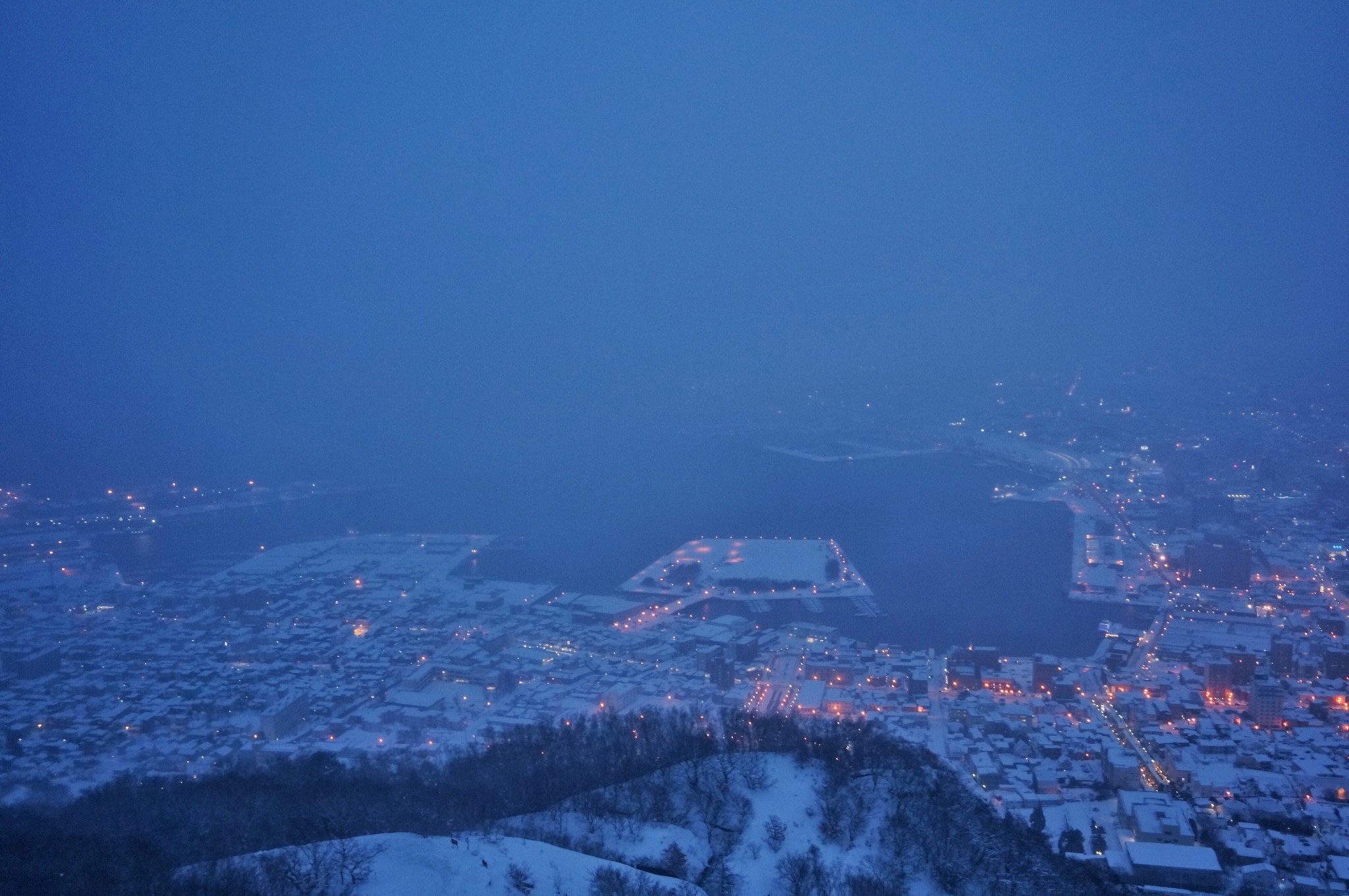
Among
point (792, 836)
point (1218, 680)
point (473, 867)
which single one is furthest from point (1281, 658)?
point (473, 867)

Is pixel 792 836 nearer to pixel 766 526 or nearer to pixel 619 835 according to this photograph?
pixel 619 835

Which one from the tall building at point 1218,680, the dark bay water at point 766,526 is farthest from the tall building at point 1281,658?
the dark bay water at point 766,526

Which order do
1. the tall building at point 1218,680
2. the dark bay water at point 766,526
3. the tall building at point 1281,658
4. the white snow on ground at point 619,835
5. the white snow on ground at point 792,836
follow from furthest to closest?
A: the dark bay water at point 766,526 < the tall building at point 1281,658 < the tall building at point 1218,680 < the white snow on ground at point 619,835 < the white snow on ground at point 792,836

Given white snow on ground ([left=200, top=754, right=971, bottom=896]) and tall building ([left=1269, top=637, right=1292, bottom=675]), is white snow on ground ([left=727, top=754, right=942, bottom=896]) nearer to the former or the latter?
white snow on ground ([left=200, top=754, right=971, bottom=896])

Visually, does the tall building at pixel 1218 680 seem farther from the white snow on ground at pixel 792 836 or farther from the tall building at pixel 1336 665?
the white snow on ground at pixel 792 836

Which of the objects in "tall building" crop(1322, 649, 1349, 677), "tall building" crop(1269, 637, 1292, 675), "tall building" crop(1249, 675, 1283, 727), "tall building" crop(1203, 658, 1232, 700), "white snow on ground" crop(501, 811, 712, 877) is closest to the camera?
"white snow on ground" crop(501, 811, 712, 877)

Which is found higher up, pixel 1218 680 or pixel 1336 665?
pixel 1336 665

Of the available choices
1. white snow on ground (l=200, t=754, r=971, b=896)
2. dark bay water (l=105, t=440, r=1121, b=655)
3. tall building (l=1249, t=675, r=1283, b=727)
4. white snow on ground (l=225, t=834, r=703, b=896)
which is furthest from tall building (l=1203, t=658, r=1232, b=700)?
white snow on ground (l=225, t=834, r=703, b=896)

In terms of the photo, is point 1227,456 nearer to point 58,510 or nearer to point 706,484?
Result: point 706,484

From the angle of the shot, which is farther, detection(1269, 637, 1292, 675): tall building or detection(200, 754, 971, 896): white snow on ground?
detection(1269, 637, 1292, 675): tall building
